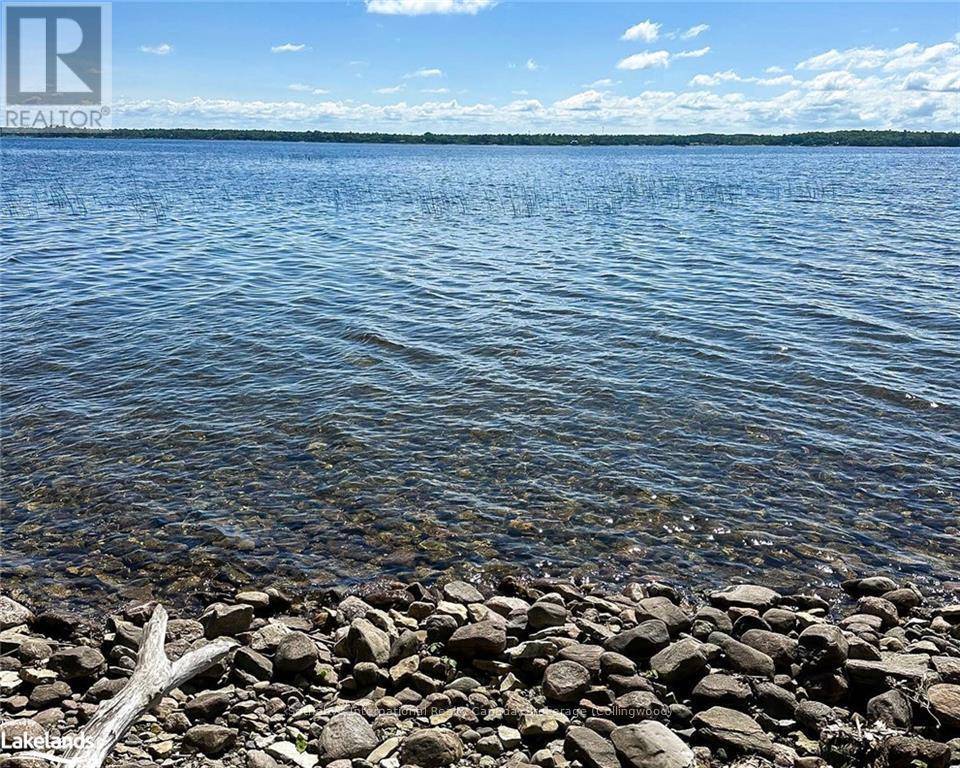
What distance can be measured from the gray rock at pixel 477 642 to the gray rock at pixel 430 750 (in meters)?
1.36

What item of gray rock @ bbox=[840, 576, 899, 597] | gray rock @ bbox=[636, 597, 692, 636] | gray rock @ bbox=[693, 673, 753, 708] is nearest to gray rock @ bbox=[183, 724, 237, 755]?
gray rock @ bbox=[693, 673, 753, 708]

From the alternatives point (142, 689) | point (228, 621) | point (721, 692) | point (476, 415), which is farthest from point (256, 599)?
point (476, 415)

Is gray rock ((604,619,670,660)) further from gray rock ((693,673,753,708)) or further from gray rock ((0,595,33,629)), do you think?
gray rock ((0,595,33,629))

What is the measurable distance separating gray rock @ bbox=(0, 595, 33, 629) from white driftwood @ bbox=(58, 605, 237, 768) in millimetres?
1895

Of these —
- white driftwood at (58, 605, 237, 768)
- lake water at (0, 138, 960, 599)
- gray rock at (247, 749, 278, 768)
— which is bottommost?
gray rock at (247, 749, 278, 768)

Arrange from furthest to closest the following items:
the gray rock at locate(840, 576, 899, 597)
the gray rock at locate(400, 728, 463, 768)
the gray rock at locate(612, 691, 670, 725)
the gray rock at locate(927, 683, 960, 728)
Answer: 1. the gray rock at locate(840, 576, 899, 597)
2. the gray rock at locate(612, 691, 670, 725)
3. the gray rock at locate(927, 683, 960, 728)
4. the gray rock at locate(400, 728, 463, 768)

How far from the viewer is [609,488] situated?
1132cm

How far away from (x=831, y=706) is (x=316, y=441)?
845 cm

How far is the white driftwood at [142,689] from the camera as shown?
5602 mm

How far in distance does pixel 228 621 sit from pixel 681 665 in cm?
438

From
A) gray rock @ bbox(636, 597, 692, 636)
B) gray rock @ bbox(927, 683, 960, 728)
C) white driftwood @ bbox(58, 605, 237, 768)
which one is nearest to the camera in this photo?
white driftwood @ bbox(58, 605, 237, 768)

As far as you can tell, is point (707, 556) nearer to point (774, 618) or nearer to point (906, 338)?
point (774, 618)

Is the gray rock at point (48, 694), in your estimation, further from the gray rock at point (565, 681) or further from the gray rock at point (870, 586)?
the gray rock at point (870, 586)

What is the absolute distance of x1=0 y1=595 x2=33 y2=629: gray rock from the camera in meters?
8.12
